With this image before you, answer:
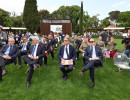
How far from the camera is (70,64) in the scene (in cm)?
400

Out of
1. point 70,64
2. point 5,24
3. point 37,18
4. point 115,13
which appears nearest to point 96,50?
point 70,64

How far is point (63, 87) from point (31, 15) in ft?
128

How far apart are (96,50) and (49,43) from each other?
3.30 metres

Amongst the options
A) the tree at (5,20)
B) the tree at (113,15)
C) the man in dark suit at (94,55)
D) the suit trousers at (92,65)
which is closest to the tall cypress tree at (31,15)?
the tree at (5,20)

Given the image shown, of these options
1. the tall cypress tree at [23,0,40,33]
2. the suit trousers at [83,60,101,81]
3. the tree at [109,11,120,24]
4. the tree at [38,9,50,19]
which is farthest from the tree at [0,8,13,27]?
the tree at [109,11,120,24]

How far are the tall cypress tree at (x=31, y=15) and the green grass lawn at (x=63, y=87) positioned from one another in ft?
119

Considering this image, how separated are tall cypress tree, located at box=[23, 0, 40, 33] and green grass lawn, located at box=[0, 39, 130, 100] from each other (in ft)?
119

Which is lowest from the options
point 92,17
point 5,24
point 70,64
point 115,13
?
point 70,64

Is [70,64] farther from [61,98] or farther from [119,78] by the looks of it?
[119,78]

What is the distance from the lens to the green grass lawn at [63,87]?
128 inches

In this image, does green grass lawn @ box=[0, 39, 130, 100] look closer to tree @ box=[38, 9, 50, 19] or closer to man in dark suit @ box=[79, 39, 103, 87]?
man in dark suit @ box=[79, 39, 103, 87]

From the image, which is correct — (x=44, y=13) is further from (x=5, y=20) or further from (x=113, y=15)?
(x=113, y=15)

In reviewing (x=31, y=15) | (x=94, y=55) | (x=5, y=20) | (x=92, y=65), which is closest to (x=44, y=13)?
(x=5, y=20)

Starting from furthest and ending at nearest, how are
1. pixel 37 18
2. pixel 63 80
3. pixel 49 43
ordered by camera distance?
pixel 37 18
pixel 49 43
pixel 63 80
